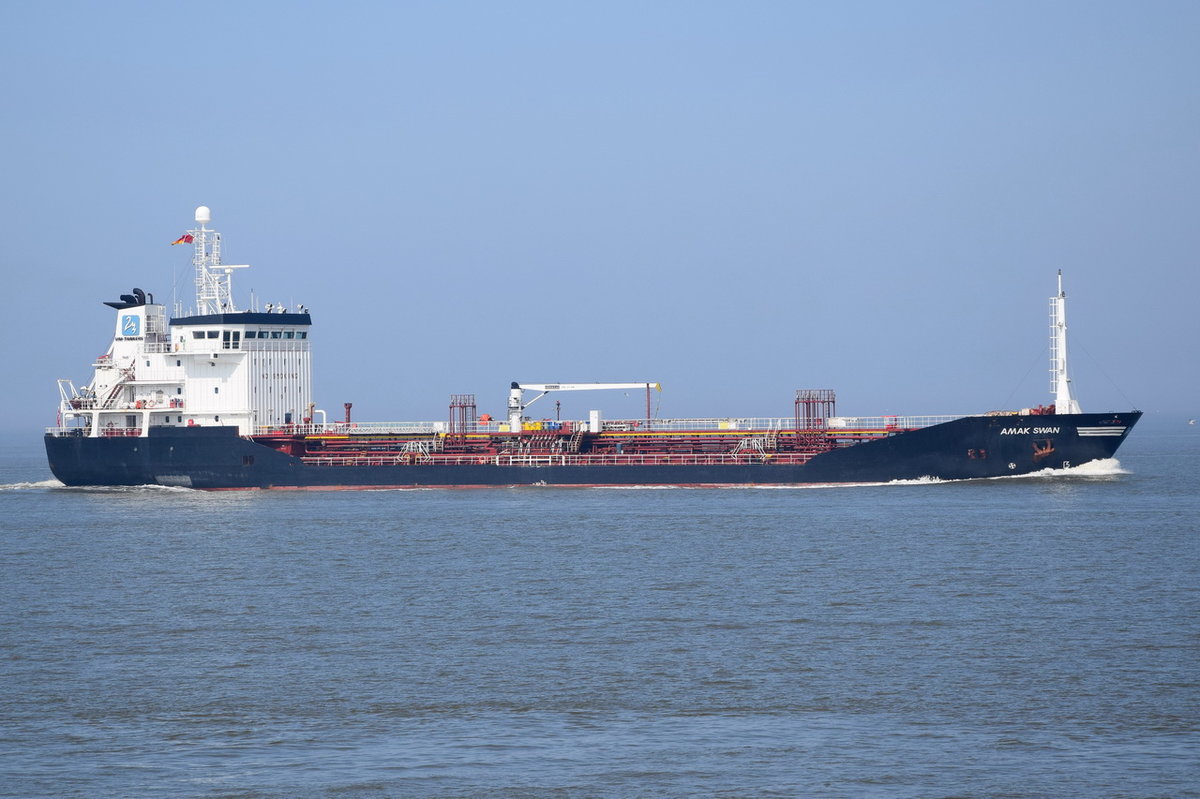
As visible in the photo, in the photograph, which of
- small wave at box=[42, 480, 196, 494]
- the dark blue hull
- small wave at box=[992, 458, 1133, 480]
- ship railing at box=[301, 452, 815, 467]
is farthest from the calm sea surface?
small wave at box=[42, 480, 196, 494]

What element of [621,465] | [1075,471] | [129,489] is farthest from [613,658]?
[129,489]

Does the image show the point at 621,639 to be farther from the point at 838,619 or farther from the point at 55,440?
the point at 55,440

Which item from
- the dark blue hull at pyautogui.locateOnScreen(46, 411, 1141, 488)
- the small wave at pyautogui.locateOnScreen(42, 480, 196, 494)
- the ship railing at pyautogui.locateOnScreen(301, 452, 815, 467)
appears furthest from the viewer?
the small wave at pyautogui.locateOnScreen(42, 480, 196, 494)

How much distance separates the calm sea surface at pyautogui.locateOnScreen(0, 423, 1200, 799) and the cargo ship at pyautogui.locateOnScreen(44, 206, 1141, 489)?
9439mm

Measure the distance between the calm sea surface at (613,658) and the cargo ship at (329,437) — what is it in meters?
9.44

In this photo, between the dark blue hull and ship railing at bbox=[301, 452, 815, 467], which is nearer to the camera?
the dark blue hull

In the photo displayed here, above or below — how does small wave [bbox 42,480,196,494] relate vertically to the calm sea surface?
above

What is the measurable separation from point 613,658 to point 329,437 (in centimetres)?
3658

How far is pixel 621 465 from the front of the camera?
54.9 meters

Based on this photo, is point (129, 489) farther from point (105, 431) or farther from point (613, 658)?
point (613, 658)

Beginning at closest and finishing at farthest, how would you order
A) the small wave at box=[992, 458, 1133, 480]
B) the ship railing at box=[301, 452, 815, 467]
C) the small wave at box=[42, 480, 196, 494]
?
the small wave at box=[992, 458, 1133, 480] < the ship railing at box=[301, 452, 815, 467] < the small wave at box=[42, 480, 196, 494]

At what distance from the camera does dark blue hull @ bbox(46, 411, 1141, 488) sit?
50.3 m

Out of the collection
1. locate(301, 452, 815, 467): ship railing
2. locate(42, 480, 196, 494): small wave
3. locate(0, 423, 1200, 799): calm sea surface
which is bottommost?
locate(0, 423, 1200, 799): calm sea surface

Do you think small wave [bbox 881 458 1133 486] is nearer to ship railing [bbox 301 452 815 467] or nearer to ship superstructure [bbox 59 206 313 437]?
ship railing [bbox 301 452 815 467]
